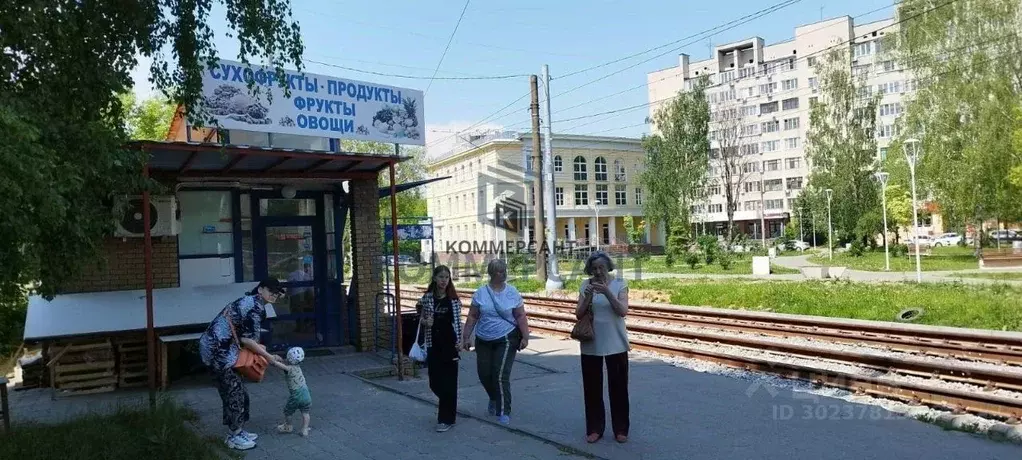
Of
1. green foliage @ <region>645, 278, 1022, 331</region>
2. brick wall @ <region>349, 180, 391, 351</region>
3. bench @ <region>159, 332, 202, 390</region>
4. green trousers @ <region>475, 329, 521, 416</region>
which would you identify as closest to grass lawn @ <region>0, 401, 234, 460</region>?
bench @ <region>159, 332, 202, 390</region>

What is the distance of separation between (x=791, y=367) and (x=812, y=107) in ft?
161

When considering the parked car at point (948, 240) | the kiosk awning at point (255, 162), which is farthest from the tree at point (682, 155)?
the kiosk awning at point (255, 162)

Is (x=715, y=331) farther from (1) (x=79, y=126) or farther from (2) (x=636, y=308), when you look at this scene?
(1) (x=79, y=126)

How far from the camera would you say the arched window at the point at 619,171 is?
2913 inches

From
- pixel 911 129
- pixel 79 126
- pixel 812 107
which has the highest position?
pixel 812 107

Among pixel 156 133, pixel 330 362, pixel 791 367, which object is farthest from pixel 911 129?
pixel 156 133

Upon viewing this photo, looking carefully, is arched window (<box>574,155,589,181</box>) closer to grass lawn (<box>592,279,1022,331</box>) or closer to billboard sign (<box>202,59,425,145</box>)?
grass lawn (<box>592,279,1022,331</box>)

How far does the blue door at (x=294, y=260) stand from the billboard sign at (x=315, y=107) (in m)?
1.41

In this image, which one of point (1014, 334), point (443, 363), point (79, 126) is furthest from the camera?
point (1014, 334)

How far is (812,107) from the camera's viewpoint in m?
53.9

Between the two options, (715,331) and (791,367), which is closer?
(791,367)

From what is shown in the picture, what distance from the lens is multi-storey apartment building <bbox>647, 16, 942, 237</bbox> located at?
238ft

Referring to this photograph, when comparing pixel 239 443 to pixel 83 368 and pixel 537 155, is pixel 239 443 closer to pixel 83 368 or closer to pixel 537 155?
pixel 83 368

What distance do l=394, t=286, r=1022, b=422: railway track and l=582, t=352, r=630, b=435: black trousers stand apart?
3899mm
